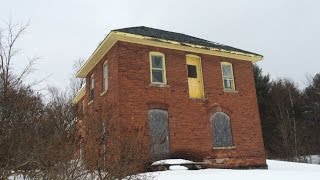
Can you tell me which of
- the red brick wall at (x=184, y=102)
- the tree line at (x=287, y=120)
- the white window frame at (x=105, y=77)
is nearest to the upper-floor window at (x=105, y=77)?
the white window frame at (x=105, y=77)

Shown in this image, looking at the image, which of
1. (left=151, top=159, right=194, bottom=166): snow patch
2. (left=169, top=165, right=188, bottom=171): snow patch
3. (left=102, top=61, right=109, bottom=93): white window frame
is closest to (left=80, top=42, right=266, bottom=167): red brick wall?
(left=102, top=61, right=109, bottom=93): white window frame

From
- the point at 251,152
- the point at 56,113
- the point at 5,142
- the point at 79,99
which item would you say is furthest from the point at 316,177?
the point at 79,99

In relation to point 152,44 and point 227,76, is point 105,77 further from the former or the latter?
point 227,76

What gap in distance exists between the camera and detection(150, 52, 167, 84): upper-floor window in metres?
19.2

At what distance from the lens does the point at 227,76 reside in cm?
2192

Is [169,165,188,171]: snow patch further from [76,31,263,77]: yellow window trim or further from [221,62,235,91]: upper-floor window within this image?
[221,62,235,91]: upper-floor window

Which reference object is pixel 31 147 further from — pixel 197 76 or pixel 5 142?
pixel 197 76

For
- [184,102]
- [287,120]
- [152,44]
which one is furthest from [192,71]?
[287,120]

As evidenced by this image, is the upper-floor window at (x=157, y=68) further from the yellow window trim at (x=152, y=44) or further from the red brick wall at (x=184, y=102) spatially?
the yellow window trim at (x=152, y=44)

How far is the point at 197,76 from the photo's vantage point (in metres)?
20.8

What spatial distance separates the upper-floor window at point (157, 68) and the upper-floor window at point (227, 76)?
415 cm

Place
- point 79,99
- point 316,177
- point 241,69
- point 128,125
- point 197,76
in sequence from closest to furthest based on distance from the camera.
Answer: point 316,177 < point 128,125 < point 197,76 < point 241,69 < point 79,99

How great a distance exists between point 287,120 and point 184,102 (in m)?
27.8

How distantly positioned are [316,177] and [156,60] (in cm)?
940
